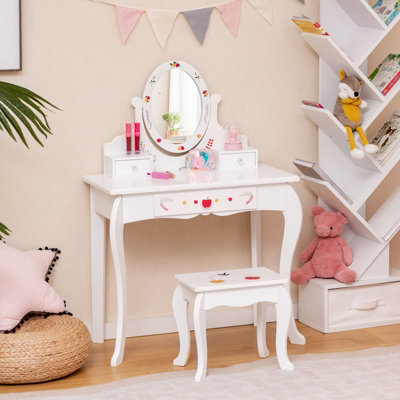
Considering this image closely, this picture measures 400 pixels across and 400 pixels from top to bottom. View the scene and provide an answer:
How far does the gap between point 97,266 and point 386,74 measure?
1.44 m

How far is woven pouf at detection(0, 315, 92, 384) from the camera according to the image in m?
2.90

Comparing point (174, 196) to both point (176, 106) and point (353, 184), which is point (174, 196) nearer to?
point (176, 106)

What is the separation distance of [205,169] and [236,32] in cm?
60

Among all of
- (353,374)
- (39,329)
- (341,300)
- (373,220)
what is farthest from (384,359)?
(39,329)

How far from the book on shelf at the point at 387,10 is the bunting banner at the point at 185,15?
456 millimetres

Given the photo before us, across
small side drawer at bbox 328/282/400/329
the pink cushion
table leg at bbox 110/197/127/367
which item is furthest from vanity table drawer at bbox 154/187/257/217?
small side drawer at bbox 328/282/400/329

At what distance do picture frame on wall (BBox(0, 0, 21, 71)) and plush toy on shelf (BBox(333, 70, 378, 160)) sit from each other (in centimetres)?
130

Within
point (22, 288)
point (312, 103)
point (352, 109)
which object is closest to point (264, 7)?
point (312, 103)

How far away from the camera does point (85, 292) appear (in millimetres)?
3480

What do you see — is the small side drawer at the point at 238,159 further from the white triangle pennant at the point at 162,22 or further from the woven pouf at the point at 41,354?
the woven pouf at the point at 41,354

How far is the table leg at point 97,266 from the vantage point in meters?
3.40

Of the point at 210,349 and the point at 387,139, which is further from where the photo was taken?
the point at 387,139

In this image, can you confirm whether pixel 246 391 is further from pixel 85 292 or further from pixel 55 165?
pixel 55 165

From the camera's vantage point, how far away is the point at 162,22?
3.42 meters
